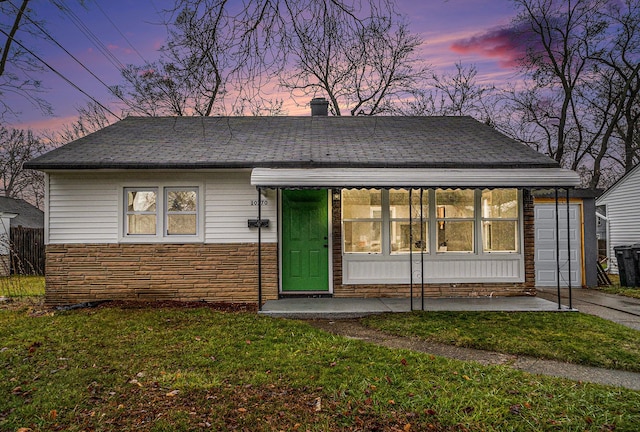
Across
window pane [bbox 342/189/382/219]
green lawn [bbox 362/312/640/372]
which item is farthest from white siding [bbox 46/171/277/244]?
green lawn [bbox 362/312/640/372]

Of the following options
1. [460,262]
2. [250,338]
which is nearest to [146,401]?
[250,338]

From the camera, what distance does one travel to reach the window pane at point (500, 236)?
9.32 meters

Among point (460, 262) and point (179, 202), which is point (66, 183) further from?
point (460, 262)

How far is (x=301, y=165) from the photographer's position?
8.62 meters

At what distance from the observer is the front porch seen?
7.61 metres

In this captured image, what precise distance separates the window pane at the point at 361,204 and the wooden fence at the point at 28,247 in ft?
47.3

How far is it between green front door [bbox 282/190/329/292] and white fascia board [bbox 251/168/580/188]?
4.13ft

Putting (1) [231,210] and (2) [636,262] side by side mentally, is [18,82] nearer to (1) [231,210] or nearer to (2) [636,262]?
(1) [231,210]

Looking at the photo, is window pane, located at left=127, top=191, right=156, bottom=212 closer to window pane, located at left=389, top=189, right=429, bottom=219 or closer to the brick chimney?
window pane, located at left=389, top=189, right=429, bottom=219

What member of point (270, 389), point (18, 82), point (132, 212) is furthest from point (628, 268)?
point (18, 82)

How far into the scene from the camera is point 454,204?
367 inches

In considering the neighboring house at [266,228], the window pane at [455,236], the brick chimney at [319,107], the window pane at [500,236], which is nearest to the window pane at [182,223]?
the neighboring house at [266,228]

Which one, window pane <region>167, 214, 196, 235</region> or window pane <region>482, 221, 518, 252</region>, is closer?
window pane <region>167, 214, 196, 235</region>

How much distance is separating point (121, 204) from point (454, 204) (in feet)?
24.0
